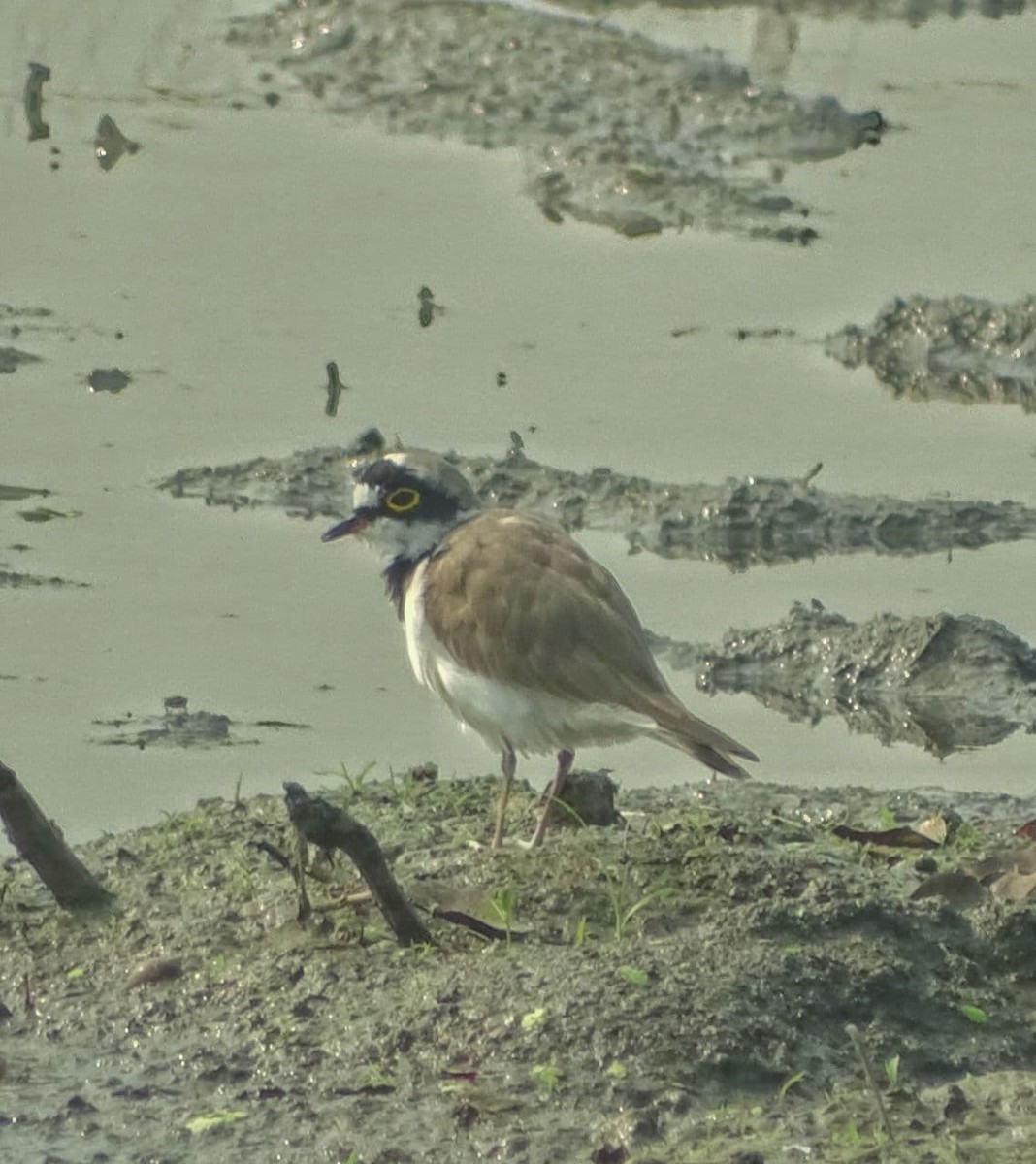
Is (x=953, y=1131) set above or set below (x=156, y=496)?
above

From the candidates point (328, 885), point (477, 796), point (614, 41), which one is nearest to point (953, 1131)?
point (328, 885)

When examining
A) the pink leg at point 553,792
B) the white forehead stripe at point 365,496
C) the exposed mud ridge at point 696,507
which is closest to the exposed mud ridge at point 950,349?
the exposed mud ridge at point 696,507

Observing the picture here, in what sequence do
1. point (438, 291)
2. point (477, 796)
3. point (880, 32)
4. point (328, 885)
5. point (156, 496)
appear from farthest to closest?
1. point (880, 32)
2. point (438, 291)
3. point (156, 496)
4. point (477, 796)
5. point (328, 885)

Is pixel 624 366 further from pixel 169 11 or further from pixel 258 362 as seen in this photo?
pixel 169 11

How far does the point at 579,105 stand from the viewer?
14016mm

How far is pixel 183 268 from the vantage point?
1190cm

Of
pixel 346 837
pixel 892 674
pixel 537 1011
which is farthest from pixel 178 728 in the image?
pixel 537 1011

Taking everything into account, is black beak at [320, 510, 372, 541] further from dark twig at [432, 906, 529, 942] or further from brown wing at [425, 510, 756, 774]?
dark twig at [432, 906, 529, 942]

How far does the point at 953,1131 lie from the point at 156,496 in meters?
4.99

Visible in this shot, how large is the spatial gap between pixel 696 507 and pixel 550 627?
2697 mm

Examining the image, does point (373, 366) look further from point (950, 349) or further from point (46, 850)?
point (46, 850)

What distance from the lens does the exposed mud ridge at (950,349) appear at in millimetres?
10680

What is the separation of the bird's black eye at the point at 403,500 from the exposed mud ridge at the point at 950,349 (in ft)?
12.0

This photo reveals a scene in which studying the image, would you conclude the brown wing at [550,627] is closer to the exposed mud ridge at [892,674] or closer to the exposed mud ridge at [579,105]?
the exposed mud ridge at [892,674]
